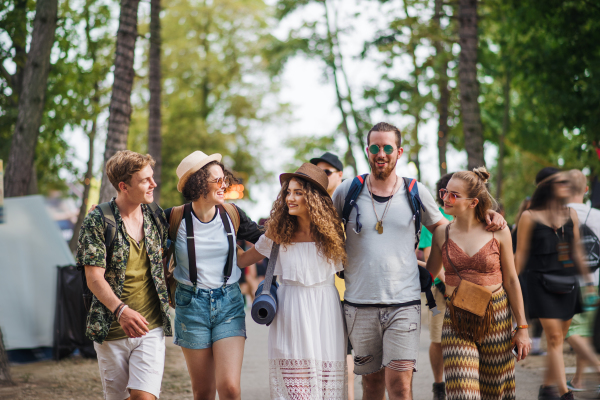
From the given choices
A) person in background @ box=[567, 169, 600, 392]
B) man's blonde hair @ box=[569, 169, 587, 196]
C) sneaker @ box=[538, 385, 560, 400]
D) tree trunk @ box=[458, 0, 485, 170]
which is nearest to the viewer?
sneaker @ box=[538, 385, 560, 400]

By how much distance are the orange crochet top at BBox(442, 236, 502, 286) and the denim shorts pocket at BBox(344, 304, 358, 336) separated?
766 mm

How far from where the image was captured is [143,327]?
148 inches

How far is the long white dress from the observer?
4012mm

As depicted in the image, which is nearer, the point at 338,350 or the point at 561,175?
the point at 338,350

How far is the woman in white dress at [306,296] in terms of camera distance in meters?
4.03

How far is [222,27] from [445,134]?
15.1 metres

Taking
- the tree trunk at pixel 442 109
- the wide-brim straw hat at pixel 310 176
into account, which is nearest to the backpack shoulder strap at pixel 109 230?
the wide-brim straw hat at pixel 310 176

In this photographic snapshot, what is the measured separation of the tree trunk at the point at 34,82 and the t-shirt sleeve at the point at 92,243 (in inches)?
252

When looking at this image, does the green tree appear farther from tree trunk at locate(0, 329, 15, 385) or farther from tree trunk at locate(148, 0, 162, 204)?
tree trunk at locate(0, 329, 15, 385)

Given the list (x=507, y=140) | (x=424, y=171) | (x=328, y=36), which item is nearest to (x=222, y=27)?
(x=328, y=36)

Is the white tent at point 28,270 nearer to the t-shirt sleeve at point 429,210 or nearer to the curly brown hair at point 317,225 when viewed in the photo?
the curly brown hair at point 317,225

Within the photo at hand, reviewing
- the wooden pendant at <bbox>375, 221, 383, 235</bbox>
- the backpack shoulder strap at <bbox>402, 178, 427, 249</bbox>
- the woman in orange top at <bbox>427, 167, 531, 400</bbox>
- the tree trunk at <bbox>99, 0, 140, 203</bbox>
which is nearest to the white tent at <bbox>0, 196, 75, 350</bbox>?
the tree trunk at <bbox>99, 0, 140, 203</bbox>

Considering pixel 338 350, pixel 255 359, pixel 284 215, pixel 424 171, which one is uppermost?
pixel 424 171

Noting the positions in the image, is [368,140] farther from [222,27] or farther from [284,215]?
[222,27]
